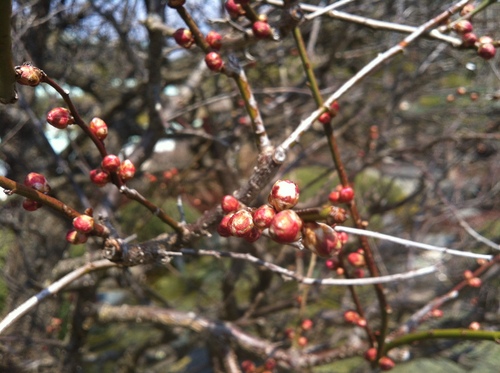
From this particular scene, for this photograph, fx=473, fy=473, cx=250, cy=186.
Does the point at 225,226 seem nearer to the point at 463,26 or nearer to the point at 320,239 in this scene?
the point at 320,239

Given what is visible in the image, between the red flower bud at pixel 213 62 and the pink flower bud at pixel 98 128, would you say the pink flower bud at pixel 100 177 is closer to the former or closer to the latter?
the pink flower bud at pixel 98 128

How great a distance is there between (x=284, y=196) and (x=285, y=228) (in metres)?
0.06

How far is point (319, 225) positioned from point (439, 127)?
4001 millimetres

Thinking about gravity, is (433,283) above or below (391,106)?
below

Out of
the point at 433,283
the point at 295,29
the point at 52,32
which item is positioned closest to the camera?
the point at 295,29

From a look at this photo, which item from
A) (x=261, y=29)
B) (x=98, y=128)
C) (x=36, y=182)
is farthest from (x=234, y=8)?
(x=36, y=182)

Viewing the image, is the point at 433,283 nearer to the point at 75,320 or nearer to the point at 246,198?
the point at 75,320

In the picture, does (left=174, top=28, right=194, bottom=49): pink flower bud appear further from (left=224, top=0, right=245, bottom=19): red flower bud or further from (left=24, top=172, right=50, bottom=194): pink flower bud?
(left=24, top=172, right=50, bottom=194): pink flower bud

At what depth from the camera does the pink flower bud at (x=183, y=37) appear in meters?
1.12

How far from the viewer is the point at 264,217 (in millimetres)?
645

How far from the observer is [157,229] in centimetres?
529

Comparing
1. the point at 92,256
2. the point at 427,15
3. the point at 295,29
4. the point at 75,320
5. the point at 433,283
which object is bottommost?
the point at 433,283

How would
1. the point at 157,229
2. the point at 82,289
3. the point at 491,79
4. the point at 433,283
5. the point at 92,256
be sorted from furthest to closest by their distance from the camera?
the point at 157,229 → the point at 433,283 → the point at 491,79 → the point at 82,289 → the point at 92,256

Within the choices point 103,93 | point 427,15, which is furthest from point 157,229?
point 427,15
